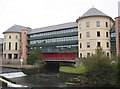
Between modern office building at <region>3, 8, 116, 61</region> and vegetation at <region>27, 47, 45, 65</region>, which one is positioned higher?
modern office building at <region>3, 8, 116, 61</region>

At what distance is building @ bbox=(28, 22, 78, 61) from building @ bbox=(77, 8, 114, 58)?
5249 millimetres

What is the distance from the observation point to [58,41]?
56000 millimetres

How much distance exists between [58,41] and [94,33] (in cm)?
1431

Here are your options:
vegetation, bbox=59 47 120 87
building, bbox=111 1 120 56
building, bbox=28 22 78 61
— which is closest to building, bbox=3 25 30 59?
building, bbox=28 22 78 61

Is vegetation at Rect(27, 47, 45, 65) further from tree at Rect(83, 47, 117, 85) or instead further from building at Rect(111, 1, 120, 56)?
tree at Rect(83, 47, 117, 85)

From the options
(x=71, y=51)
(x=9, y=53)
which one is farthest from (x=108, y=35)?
(x=9, y=53)

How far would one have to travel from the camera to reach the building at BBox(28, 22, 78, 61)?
51.8 m

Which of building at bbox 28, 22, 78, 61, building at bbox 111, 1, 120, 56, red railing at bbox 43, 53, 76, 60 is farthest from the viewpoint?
building at bbox 28, 22, 78, 61


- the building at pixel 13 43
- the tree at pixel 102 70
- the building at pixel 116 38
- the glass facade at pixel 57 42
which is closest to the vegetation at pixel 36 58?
the glass facade at pixel 57 42

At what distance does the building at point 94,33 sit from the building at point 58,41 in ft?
17.2

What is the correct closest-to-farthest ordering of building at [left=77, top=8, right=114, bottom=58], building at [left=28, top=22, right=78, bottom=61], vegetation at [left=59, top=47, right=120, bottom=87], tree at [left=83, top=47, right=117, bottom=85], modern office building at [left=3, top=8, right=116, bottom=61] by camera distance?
vegetation at [left=59, top=47, right=120, bottom=87] < tree at [left=83, top=47, right=117, bottom=85] < building at [left=77, top=8, right=114, bottom=58] < modern office building at [left=3, top=8, right=116, bottom=61] < building at [left=28, top=22, right=78, bottom=61]

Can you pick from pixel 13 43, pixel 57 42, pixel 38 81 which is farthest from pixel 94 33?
pixel 13 43

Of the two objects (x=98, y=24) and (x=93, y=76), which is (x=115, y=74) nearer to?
(x=93, y=76)

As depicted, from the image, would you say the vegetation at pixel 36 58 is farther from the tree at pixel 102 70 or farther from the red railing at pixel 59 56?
the tree at pixel 102 70
